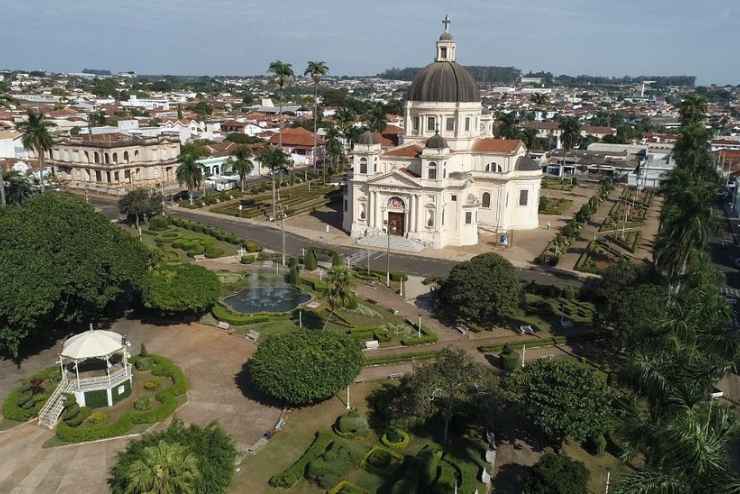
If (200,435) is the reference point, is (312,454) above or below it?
below

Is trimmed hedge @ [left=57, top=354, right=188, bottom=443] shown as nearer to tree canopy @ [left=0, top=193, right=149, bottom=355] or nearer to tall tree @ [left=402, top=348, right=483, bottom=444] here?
tree canopy @ [left=0, top=193, right=149, bottom=355]

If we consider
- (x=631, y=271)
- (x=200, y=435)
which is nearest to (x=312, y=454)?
(x=200, y=435)

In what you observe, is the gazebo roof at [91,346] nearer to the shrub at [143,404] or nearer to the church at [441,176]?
the shrub at [143,404]

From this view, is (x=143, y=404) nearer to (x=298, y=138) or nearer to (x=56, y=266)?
(x=56, y=266)

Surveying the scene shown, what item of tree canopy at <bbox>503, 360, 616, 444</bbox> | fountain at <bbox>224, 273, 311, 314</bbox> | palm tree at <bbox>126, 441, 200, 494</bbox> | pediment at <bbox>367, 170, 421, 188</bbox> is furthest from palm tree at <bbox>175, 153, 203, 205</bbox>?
palm tree at <bbox>126, 441, 200, 494</bbox>

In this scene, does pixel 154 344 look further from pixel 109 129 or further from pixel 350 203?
pixel 109 129

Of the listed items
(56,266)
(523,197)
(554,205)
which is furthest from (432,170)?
(56,266)
